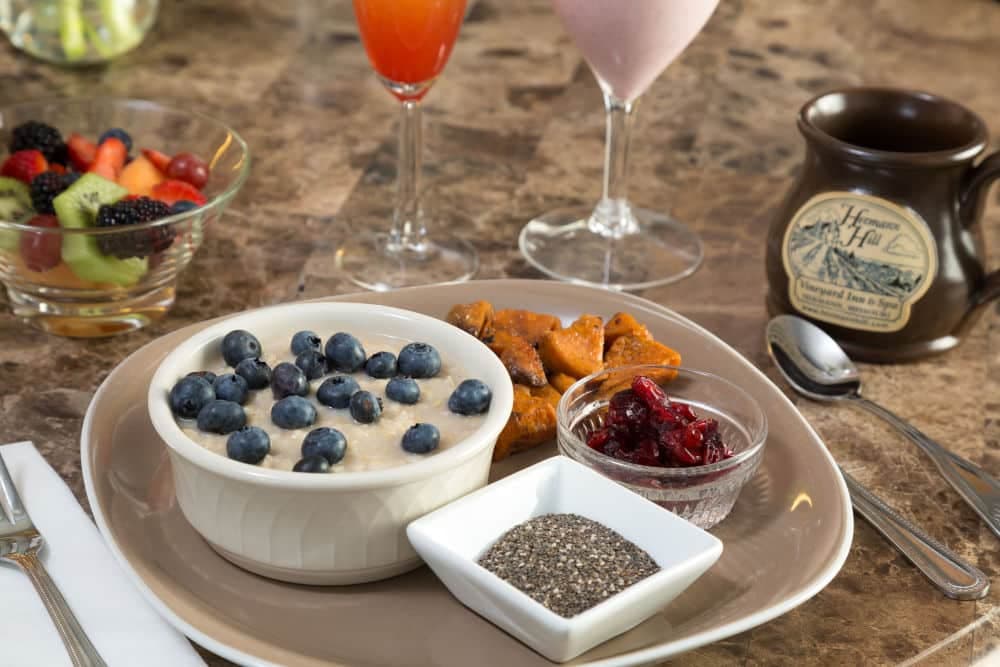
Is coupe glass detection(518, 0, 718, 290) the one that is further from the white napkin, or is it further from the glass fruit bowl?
the white napkin

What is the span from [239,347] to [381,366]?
0.13 meters

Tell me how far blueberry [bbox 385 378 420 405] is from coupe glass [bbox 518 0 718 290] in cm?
56

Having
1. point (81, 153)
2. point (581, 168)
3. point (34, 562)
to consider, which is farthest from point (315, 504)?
point (581, 168)

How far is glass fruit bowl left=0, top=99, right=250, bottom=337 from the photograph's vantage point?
4.49 feet

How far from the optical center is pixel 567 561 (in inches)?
39.2

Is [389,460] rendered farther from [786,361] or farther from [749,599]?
[786,361]

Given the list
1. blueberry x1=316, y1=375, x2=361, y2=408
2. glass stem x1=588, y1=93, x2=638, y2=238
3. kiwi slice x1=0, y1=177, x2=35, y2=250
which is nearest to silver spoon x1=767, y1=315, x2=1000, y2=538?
glass stem x1=588, y1=93, x2=638, y2=238

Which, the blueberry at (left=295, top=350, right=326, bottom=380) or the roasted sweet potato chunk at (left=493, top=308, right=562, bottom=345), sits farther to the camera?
the roasted sweet potato chunk at (left=493, top=308, right=562, bottom=345)

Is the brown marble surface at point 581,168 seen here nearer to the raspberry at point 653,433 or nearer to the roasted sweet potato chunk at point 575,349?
the raspberry at point 653,433

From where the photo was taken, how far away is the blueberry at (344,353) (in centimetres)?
115

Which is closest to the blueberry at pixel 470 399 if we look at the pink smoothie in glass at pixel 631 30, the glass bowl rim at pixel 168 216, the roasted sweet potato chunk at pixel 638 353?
the roasted sweet potato chunk at pixel 638 353

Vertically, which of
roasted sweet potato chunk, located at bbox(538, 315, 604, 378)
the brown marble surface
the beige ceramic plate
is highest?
roasted sweet potato chunk, located at bbox(538, 315, 604, 378)

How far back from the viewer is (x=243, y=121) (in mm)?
2074

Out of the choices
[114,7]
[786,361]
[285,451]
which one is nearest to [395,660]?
[285,451]
